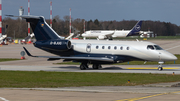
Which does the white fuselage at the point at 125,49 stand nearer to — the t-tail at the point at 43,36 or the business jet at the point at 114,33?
the t-tail at the point at 43,36

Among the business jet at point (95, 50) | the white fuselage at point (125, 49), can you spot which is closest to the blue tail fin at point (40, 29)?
the business jet at point (95, 50)

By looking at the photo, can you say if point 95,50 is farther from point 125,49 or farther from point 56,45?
point 56,45

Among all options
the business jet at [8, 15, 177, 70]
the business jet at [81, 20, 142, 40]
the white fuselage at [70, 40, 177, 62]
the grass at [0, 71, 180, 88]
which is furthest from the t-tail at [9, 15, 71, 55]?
the business jet at [81, 20, 142, 40]

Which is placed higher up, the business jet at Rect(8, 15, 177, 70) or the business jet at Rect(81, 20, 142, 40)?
the business jet at Rect(81, 20, 142, 40)

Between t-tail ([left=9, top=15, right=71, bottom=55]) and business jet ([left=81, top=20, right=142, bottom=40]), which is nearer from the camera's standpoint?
t-tail ([left=9, top=15, right=71, bottom=55])

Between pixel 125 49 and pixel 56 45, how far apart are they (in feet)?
24.8

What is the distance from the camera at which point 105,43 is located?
32.4 meters

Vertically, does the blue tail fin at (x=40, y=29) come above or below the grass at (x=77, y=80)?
above

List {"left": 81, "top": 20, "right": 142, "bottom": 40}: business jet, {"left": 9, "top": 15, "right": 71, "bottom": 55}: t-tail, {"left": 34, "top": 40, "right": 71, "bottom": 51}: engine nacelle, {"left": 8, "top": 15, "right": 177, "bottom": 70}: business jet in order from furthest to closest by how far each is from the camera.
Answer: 1. {"left": 81, "top": 20, "right": 142, "bottom": 40}: business jet
2. {"left": 9, "top": 15, "right": 71, "bottom": 55}: t-tail
3. {"left": 34, "top": 40, "right": 71, "bottom": 51}: engine nacelle
4. {"left": 8, "top": 15, "right": 177, "bottom": 70}: business jet

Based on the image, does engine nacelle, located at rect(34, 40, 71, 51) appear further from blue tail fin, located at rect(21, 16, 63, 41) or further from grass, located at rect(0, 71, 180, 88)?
grass, located at rect(0, 71, 180, 88)

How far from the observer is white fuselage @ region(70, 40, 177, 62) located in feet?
98.9

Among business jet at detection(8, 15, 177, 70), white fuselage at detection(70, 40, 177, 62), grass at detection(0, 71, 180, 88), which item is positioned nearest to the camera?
grass at detection(0, 71, 180, 88)

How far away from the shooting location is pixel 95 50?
106 ft

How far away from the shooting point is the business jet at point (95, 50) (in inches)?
1205
